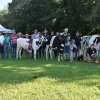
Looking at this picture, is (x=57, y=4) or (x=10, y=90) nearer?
(x=10, y=90)

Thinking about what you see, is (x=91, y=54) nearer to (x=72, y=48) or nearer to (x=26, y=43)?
(x=72, y=48)

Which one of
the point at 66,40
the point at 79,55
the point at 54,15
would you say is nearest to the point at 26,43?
the point at 66,40

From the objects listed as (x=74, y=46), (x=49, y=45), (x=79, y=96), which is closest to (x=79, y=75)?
(x=79, y=96)

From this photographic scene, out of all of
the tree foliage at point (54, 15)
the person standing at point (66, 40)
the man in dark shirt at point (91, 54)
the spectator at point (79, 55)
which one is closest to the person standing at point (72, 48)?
the person standing at point (66, 40)

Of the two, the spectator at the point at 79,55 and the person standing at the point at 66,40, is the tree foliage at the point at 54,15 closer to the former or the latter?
the person standing at the point at 66,40

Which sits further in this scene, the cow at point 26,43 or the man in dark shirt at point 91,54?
the cow at point 26,43

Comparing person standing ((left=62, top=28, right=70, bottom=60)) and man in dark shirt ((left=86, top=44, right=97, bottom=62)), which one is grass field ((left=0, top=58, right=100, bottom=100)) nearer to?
man in dark shirt ((left=86, top=44, right=97, bottom=62))

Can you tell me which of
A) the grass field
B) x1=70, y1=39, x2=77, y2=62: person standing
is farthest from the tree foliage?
the grass field

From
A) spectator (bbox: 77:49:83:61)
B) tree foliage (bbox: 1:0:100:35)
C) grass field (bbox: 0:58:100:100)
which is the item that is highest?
tree foliage (bbox: 1:0:100:35)

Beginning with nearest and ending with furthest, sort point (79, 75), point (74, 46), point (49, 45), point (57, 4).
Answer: point (79, 75) → point (74, 46) → point (49, 45) → point (57, 4)

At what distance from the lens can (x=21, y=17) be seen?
38125 millimetres

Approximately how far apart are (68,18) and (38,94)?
91.6ft

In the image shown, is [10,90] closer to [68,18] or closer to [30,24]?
[68,18]

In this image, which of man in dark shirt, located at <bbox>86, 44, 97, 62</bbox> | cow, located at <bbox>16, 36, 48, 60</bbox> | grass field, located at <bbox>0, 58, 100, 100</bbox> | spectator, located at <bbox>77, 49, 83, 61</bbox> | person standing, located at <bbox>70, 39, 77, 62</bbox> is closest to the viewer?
grass field, located at <bbox>0, 58, 100, 100</bbox>
